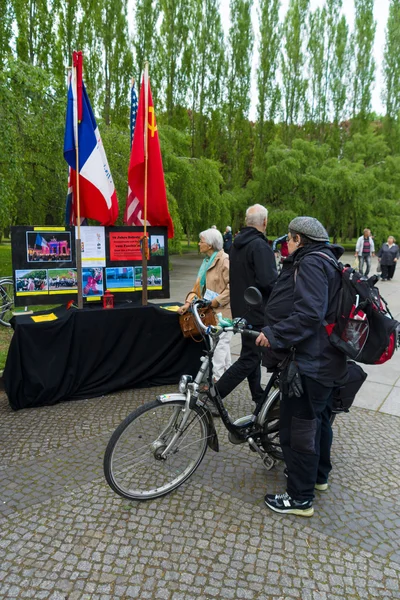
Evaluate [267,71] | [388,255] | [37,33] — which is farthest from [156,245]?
[267,71]

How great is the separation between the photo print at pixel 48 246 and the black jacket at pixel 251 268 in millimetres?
1944

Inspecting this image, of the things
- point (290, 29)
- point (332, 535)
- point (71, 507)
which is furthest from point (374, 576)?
point (290, 29)

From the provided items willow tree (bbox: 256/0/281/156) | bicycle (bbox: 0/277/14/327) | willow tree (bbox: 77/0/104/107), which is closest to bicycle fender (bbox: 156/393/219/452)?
bicycle (bbox: 0/277/14/327)

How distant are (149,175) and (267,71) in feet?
83.0

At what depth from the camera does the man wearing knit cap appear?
2.62 metres

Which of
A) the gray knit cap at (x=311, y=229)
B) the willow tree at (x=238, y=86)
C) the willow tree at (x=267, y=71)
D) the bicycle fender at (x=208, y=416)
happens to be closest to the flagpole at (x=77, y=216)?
the bicycle fender at (x=208, y=416)

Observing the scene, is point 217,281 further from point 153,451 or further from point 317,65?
point 317,65

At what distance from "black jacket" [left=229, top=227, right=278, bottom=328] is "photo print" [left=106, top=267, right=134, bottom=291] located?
1.57 m

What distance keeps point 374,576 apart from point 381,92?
36.4m

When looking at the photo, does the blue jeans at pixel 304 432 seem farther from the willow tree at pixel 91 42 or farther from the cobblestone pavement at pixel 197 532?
the willow tree at pixel 91 42

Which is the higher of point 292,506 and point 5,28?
point 5,28

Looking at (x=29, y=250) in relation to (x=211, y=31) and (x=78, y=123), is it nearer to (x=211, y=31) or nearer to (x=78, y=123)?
(x=78, y=123)

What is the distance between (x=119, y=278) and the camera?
17.5ft

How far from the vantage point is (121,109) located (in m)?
18.8
